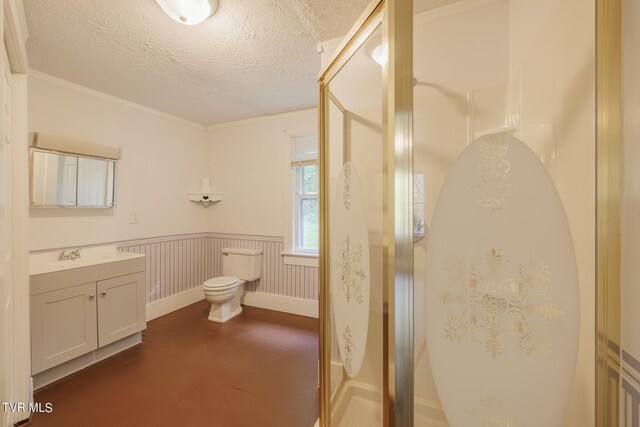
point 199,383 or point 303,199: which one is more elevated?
point 303,199

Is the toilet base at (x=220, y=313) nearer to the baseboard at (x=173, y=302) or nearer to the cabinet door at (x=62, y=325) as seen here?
the baseboard at (x=173, y=302)

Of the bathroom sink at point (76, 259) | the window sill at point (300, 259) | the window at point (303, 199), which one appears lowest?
the window sill at point (300, 259)

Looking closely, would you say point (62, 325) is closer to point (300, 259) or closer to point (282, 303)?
point (282, 303)

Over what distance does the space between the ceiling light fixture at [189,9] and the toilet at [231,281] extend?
2214 millimetres

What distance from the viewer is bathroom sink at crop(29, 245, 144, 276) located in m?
1.88

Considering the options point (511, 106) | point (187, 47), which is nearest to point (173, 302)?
point (187, 47)

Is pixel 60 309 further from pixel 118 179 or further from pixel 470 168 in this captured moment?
pixel 470 168

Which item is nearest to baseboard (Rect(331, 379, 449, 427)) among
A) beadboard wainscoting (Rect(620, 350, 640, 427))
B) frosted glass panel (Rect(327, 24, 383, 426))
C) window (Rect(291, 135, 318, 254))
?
frosted glass panel (Rect(327, 24, 383, 426))

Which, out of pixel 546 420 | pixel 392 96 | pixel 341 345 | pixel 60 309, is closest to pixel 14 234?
pixel 60 309

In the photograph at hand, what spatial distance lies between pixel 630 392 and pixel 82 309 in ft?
9.37

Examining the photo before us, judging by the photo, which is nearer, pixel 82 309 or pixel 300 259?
pixel 82 309

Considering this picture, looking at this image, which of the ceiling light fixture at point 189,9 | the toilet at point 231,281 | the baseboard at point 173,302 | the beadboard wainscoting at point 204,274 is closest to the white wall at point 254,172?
the beadboard wainscoting at point 204,274

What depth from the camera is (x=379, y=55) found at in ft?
2.66

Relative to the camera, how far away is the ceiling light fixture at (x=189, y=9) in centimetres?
133
